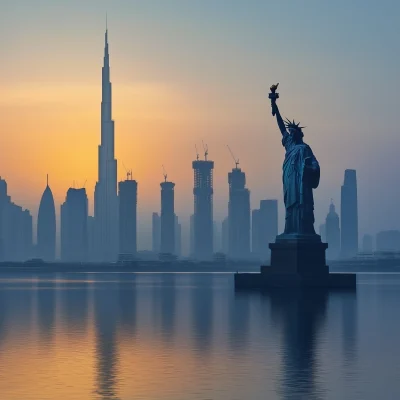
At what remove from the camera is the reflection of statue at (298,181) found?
112938 mm

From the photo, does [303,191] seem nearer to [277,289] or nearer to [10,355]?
[277,289]

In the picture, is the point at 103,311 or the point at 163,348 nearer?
the point at 163,348

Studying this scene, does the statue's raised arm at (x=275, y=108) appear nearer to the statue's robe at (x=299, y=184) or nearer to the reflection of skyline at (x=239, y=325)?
the statue's robe at (x=299, y=184)

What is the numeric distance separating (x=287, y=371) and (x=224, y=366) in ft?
8.53

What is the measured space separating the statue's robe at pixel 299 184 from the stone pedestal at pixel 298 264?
146 centimetres

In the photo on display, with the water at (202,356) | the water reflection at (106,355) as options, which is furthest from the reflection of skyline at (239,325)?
the water reflection at (106,355)

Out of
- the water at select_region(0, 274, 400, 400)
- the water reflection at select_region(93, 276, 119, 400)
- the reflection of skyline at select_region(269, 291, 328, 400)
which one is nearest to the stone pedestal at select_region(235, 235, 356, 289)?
the reflection of skyline at select_region(269, 291, 328, 400)

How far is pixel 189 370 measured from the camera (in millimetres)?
36469

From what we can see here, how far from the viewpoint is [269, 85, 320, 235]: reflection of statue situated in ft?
371

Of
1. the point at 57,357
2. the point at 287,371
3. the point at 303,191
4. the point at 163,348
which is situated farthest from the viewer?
the point at 303,191

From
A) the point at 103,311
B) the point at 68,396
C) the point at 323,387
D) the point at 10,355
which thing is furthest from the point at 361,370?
the point at 103,311

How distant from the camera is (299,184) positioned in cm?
11300

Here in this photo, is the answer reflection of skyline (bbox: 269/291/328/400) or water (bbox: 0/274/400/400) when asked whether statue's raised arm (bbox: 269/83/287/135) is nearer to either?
reflection of skyline (bbox: 269/291/328/400)

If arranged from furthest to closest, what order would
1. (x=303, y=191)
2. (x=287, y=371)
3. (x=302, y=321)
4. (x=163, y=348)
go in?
1. (x=303, y=191)
2. (x=302, y=321)
3. (x=163, y=348)
4. (x=287, y=371)
